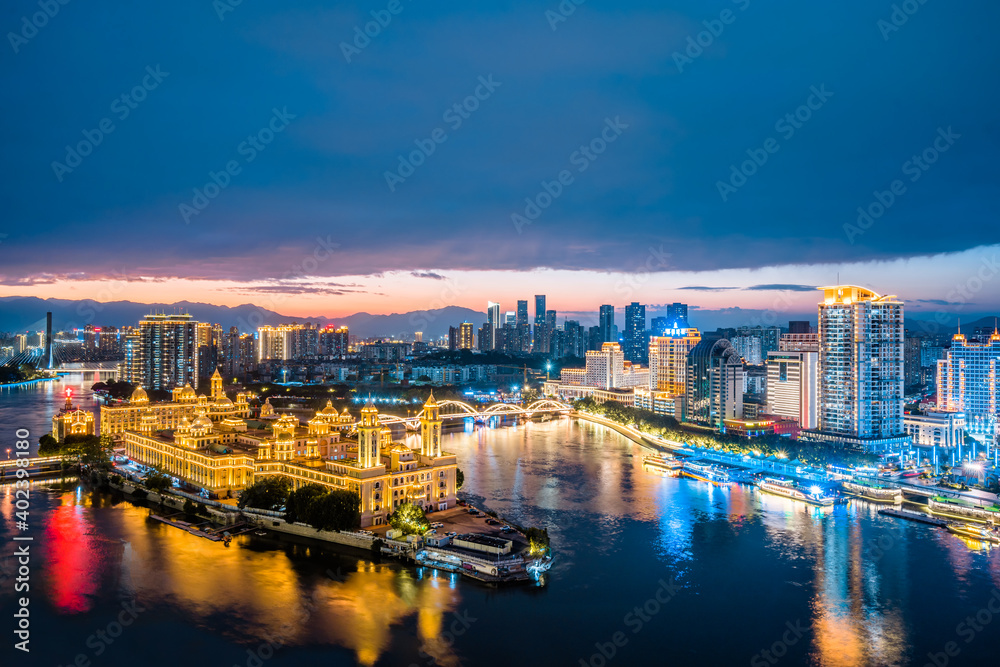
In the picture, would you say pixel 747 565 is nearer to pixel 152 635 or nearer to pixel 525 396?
pixel 152 635

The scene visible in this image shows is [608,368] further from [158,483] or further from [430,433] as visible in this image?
[158,483]

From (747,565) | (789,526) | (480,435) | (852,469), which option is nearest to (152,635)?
(747,565)

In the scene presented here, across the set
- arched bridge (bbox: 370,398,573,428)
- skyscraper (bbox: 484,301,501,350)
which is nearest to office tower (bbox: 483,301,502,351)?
skyscraper (bbox: 484,301,501,350)

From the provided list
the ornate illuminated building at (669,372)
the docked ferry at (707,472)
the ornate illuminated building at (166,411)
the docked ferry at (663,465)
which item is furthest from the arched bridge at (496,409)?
the docked ferry at (707,472)

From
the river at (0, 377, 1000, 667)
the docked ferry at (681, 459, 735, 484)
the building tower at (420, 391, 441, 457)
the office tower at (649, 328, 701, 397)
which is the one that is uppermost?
the office tower at (649, 328, 701, 397)

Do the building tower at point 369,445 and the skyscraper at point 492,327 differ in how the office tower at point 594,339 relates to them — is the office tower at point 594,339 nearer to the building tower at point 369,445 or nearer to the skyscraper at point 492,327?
the skyscraper at point 492,327

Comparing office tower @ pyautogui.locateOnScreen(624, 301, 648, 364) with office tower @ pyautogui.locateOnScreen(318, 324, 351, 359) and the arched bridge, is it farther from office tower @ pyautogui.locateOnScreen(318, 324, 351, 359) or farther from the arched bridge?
office tower @ pyautogui.locateOnScreen(318, 324, 351, 359)
